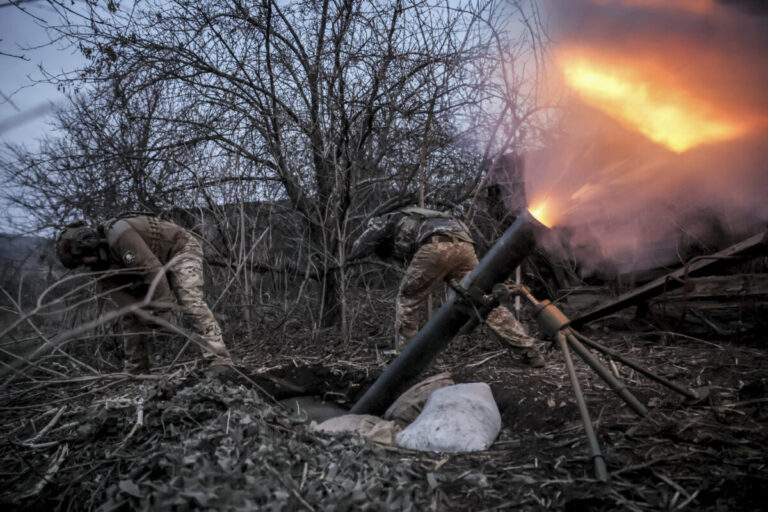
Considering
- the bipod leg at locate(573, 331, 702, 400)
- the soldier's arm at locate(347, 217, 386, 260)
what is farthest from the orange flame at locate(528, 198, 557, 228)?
the soldier's arm at locate(347, 217, 386, 260)

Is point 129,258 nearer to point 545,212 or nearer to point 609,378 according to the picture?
point 545,212

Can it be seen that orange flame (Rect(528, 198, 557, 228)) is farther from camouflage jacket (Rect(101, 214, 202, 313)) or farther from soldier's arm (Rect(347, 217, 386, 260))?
camouflage jacket (Rect(101, 214, 202, 313))

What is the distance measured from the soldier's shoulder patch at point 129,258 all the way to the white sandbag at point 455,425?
298 centimetres

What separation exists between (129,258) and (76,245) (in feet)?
1.91

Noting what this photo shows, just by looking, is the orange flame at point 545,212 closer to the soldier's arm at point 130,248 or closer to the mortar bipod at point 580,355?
the mortar bipod at point 580,355

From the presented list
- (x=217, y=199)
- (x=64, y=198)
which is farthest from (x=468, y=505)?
(x=64, y=198)

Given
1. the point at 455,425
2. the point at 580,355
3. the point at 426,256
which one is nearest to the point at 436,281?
the point at 426,256

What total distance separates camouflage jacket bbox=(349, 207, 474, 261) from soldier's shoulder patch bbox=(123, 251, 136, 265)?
210cm

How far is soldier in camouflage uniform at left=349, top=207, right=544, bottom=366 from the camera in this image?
165 inches

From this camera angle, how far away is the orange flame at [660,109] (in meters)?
2.47

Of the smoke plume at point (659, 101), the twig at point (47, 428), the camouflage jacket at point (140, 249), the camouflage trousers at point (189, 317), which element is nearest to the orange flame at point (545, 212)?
the smoke plume at point (659, 101)

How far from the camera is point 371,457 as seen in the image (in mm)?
2193

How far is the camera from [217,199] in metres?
5.23

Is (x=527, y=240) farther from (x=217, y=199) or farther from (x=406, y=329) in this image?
(x=217, y=199)
